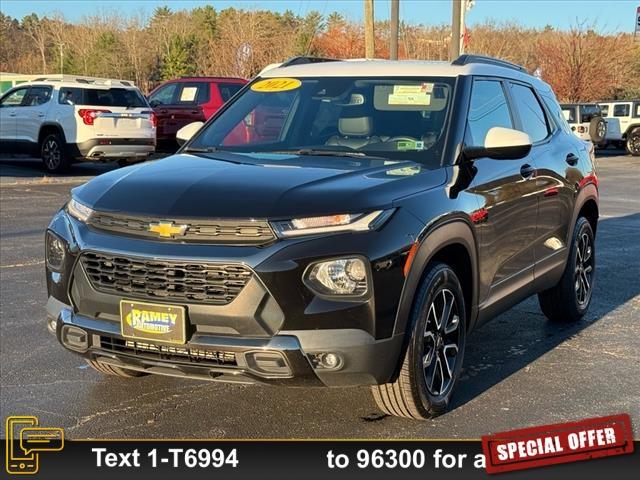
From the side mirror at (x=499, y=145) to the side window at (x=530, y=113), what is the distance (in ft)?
3.22

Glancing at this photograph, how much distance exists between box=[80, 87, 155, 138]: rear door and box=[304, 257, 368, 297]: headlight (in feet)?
43.0

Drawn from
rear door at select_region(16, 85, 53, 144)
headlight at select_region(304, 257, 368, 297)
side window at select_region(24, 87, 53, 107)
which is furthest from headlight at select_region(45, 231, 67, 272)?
side window at select_region(24, 87, 53, 107)

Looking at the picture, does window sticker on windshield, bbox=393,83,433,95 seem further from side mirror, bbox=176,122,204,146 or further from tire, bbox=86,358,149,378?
tire, bbox=86,358,149,378

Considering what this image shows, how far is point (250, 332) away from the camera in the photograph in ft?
10.9

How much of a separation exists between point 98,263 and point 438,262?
162 cm

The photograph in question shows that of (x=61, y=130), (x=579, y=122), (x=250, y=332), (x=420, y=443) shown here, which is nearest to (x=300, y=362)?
(x=250, y=332)

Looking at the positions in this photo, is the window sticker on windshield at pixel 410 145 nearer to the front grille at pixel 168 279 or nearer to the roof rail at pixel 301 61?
the roof rail at pixel 301 61

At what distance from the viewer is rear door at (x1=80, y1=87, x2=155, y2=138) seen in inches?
610

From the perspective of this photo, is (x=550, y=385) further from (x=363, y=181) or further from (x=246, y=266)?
(x=246, y=266)

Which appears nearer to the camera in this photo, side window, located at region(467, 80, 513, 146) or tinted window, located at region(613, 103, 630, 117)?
side window, located at region(467, 80, 513, 146)

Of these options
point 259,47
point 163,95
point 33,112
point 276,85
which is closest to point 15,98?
point 33,112

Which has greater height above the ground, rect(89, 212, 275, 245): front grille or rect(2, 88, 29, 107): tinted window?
rect(2, 88, 29, 107): tinted window

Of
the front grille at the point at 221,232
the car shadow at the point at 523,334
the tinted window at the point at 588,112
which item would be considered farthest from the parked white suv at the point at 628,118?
the front grille at the point at 221,232

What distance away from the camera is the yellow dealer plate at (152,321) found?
11.0 feet
